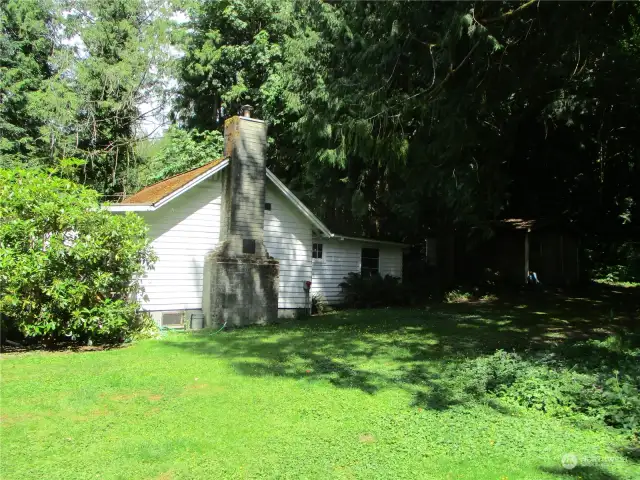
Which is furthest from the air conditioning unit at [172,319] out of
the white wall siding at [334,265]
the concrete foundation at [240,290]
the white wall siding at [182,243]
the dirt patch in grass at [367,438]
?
the dirt patch in grass at [367,438]

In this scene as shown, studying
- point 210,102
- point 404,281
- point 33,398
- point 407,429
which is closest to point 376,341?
point 407,429

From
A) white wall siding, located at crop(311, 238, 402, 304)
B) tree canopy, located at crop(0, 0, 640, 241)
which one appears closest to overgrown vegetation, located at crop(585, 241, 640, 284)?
tree canopy, located at crop(0, 0, 640, 241)

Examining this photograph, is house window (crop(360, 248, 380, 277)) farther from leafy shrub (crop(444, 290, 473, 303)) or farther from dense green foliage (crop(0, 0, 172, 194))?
dense green foliage (crop(0, 0, 172, 194))

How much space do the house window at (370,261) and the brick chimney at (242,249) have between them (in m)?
6.22

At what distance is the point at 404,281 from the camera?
20750 mm

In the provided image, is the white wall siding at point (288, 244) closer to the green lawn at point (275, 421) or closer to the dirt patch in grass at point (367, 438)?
the green lawn at point (275, 421)

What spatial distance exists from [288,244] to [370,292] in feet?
13.6

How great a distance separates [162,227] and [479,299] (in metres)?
13.0

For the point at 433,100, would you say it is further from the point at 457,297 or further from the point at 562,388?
the point at 457,297

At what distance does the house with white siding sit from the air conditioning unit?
0.09 ft

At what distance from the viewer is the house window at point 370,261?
65.0 feet

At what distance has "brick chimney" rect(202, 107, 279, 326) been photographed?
13258 mm

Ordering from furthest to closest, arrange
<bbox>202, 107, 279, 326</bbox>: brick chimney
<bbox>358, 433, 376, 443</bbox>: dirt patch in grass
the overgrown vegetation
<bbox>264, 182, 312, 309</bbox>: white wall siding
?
the overgrown vegetation < <bbox>264, 182, 312, 309</bbox>: white wall siding < <bbox>202, 107, 279, 326</bbox>: brick chimney < <bbox>358, 433, 376, 443</bbox>: dirt patch in grass

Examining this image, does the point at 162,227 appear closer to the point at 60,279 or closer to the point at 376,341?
the point at 60,279
